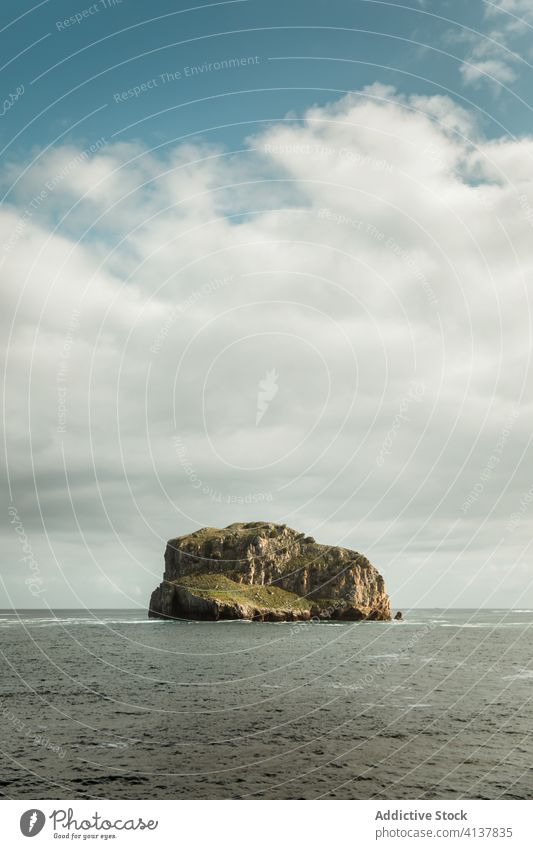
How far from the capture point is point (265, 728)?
40969mm

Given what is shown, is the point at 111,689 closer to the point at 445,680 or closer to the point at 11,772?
the point at 11,772

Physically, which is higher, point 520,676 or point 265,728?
point 520,676

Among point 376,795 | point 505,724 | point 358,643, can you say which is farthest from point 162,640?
point 376,795

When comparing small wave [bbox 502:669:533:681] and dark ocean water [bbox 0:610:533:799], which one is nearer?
dark ocean water [bbox 0:610:533:799]

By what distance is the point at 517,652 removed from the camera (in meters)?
102

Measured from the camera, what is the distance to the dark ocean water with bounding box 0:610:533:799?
29703 millimetres

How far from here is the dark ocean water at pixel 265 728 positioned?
97.5ft

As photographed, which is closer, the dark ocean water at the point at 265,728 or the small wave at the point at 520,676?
the dark ocean water at the point at 265,728

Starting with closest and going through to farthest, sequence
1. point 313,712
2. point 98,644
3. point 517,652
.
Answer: point 313,712, point 517,652, point 98,644

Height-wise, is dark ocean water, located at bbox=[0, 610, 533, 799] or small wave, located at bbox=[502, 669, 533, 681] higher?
small wave, located at bbox=[502, 669, 533, 681]

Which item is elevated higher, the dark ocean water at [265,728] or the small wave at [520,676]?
the small wave at [520,676]

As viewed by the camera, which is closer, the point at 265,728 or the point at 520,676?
the point at 265,728

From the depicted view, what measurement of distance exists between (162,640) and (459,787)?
96035 mm
